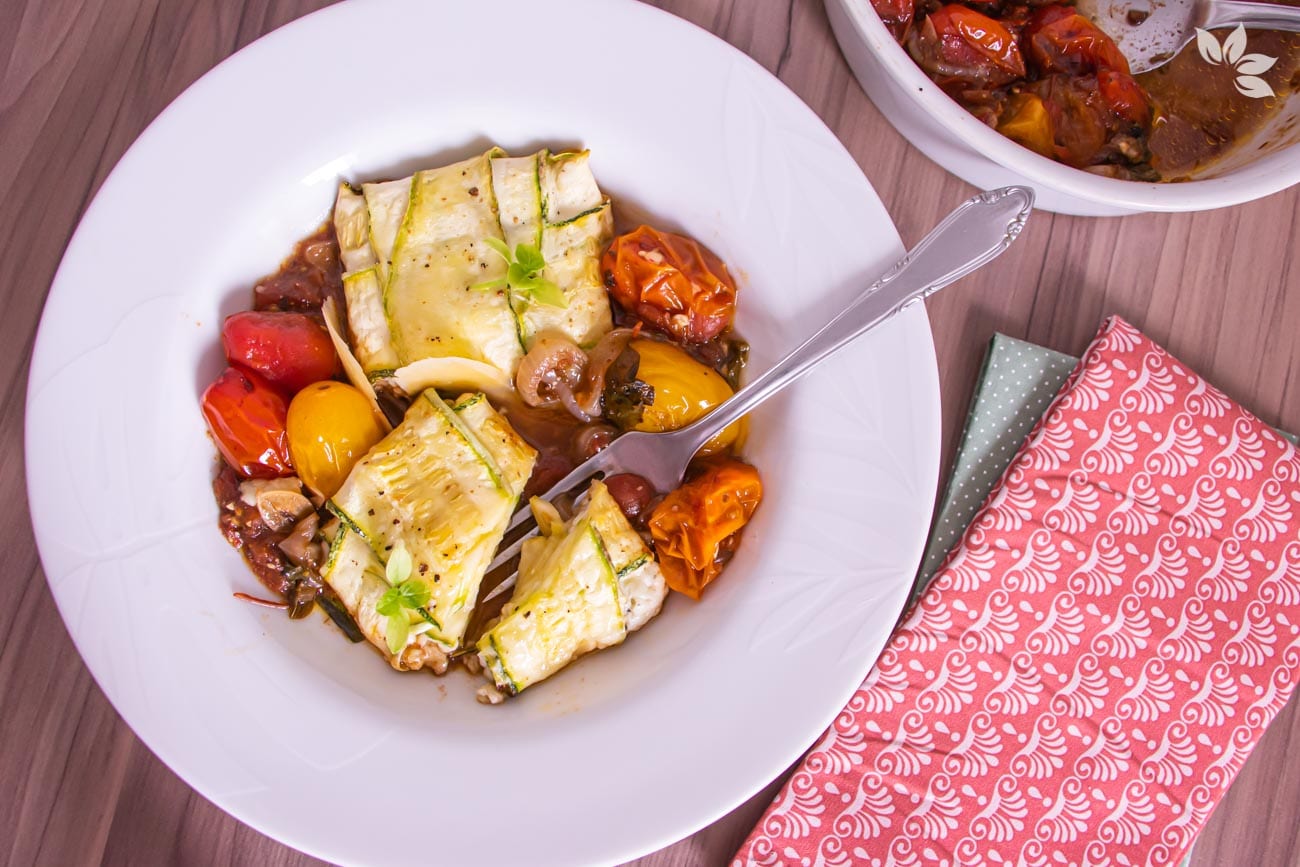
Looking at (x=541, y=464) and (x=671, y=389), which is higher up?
(x=671, y=389)

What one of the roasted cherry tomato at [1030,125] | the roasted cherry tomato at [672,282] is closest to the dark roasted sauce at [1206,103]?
the roasted cherry tomato at [1030,125]

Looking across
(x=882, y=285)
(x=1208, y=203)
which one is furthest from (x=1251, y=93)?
(x=882, y=285)

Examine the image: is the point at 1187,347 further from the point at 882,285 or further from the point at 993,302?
the point at 882,285

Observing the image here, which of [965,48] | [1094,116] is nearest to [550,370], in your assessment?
[965,48]

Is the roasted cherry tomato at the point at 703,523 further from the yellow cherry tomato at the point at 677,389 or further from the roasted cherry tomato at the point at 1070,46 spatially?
the roasted cherry tomato at the point at 1070,46

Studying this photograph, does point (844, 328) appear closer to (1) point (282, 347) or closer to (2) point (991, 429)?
(2) point (991, 429)
